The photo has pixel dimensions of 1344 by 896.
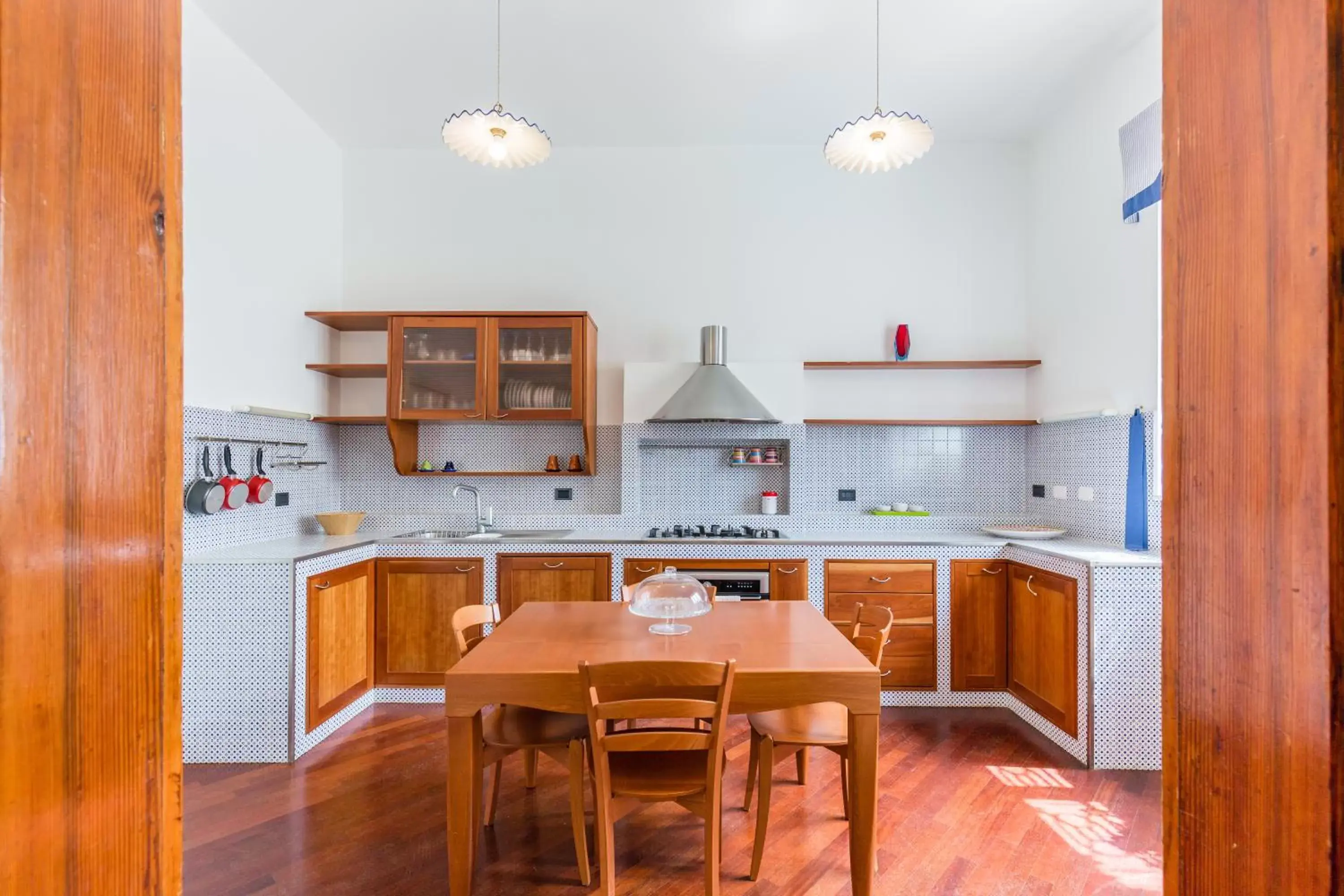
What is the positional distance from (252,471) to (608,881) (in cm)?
296

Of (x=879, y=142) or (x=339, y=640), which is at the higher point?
(x=879, y=142)

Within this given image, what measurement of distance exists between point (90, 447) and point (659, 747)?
1.65 m

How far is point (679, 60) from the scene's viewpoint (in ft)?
11.4

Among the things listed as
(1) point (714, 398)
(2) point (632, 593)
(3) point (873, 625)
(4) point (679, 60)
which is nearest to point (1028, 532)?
(3) point (873, 625)

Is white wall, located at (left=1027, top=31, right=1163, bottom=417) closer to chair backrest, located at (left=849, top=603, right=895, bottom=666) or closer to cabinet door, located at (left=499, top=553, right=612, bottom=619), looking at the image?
chair backrest, located at (left=849, top=603, right=895, bottom=666)

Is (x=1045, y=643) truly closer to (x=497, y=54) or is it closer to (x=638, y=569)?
(x=638, y=569)

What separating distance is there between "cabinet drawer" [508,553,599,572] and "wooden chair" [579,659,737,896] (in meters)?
1.76

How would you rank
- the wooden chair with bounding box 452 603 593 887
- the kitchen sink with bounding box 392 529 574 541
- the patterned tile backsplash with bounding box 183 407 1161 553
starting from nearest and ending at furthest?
the wooden chair with bounding box 452 603 593 887 < the kitchen sink with bounding box 392 529 574 541 < the patterned tile backsplash with bounding box 183 407 1161 553

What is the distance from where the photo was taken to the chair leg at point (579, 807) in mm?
1916

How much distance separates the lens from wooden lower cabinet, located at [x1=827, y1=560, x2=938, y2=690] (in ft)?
11.9

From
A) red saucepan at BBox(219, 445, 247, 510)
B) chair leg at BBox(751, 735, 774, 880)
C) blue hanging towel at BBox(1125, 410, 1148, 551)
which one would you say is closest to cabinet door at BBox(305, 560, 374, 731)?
red saucepan at BBox(219, 445, 247, 510)

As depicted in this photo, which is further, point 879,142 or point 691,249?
point 691,249

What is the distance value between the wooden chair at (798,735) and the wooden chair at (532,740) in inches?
22.1

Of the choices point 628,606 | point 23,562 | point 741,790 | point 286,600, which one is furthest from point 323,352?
point 23,562
